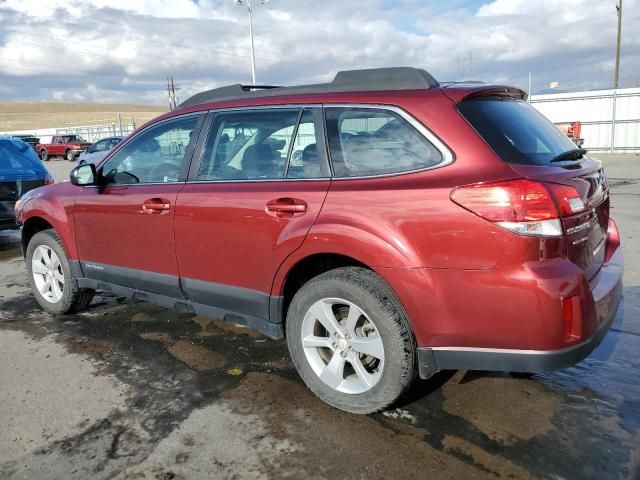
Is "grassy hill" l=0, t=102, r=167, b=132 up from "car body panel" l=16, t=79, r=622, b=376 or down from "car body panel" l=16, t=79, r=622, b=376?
up

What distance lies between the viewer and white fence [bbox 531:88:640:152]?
23.1 metres

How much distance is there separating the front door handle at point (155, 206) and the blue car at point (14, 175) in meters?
5.19

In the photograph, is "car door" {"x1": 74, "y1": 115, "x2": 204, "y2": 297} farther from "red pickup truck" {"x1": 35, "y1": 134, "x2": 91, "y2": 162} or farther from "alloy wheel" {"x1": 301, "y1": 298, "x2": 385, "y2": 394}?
"red pickup truck" {"x1": 35, "y1": 134, "x2": 91, "y2": 162}

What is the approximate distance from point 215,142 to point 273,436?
196cm

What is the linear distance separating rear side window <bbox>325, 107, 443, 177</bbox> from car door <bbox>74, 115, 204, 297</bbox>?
4.02ft

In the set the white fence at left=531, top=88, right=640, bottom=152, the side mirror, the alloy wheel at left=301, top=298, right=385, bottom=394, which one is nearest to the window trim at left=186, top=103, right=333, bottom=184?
the alloy wheel at left=301, top=298, right=385, bottom=394

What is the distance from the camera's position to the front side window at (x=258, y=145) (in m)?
3.27

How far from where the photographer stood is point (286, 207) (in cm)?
315

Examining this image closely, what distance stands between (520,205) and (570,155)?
0.78m

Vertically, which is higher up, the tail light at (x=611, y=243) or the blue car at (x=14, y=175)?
the blue car at (x=14, y=175)

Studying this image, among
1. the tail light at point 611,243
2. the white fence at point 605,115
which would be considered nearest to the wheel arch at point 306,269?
the tail light at point 611,243

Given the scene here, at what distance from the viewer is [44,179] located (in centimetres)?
872

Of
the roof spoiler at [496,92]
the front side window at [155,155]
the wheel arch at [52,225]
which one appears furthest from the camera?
the wheel arch at [52,225]

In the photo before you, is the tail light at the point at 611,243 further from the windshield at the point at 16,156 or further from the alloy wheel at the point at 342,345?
the windshield at the point at 16,156
